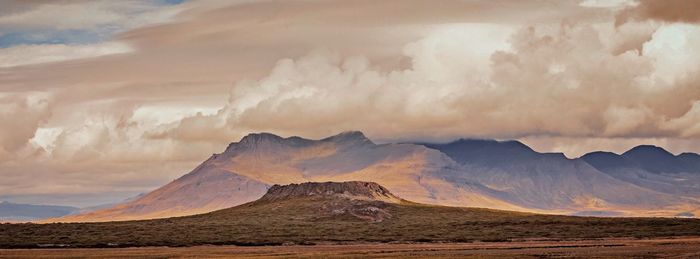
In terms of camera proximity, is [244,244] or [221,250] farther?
[244,244]

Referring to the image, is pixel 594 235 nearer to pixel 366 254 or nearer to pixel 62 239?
pixel 366 254

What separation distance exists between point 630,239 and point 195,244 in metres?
76.5

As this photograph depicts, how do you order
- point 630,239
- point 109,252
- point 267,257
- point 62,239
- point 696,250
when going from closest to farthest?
point 696,250
point 267,257
point 109,252
point 630,239
point 62,239

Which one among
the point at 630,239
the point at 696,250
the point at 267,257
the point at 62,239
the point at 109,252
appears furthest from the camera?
the point at 62,239

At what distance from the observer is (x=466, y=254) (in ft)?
436

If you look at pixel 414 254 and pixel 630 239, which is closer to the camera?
pixel 414 254

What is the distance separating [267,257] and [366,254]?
1378cm

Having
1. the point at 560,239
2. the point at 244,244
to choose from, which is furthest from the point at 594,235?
the point at 244,244

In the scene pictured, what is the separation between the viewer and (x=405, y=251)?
144500mm

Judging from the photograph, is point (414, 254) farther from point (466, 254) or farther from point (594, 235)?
point (594, 235)

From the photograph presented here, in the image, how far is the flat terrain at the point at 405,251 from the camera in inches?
4995

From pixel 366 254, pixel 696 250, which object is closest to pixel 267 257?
pixel 366 254

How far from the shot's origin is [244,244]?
177 metres

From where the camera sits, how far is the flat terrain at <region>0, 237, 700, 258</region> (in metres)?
127
